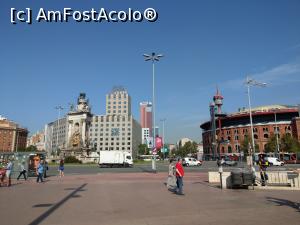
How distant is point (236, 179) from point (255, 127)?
10214cm

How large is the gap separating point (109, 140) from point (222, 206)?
487ft

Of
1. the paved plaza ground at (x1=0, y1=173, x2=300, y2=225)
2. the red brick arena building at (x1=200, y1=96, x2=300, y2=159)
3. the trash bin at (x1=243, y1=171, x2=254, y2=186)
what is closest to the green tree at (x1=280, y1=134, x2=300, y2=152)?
the red brick arena building at (x1=200, y1=96, x2=300, y2=159)

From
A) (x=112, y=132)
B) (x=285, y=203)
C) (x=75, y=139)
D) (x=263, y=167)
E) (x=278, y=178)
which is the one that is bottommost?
(x=285, y=203)

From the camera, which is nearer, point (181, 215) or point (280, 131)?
point (181, 215)

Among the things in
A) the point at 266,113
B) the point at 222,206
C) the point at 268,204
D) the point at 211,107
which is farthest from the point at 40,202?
the point at 211,107

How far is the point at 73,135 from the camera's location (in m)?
72.6

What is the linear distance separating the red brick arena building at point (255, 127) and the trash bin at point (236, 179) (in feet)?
259

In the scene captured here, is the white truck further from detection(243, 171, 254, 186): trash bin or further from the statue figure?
detection(243, 171, 254, 186): trash bin

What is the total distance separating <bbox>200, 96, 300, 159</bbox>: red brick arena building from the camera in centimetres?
10349

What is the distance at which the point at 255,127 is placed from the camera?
111m

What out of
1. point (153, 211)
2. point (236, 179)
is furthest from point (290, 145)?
point (153, 211)

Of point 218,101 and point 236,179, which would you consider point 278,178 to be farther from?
point 218,101

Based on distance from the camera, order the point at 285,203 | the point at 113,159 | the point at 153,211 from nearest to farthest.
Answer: the point at 153,211 < the point at 285,203 < the point at 113,159

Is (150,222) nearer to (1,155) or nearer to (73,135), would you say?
(1,155)
